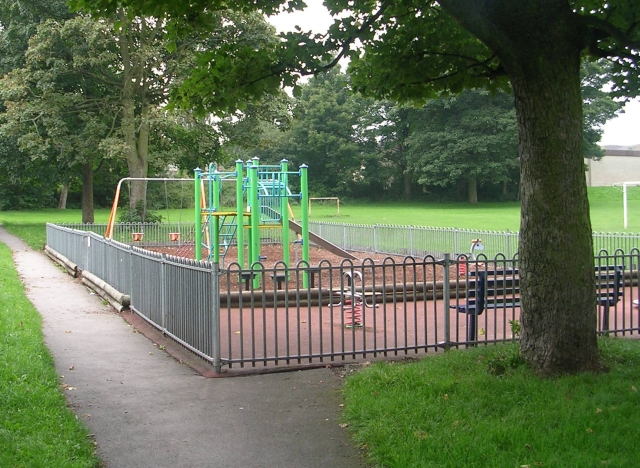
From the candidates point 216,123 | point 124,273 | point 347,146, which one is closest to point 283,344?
point 124,273

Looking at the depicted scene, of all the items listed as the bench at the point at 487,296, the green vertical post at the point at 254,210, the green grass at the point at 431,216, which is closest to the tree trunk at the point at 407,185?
the green grass at the point at 431,216

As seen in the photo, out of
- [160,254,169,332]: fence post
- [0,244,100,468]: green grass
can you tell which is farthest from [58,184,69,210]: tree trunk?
[0,244,100,468]: green grass

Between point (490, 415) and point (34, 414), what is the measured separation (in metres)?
3.84

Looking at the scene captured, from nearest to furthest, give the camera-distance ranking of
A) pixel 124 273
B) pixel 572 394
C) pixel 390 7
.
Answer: pixel 572 394
pixel 390 7
pixel 124 273

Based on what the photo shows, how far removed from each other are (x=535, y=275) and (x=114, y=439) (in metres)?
4.24

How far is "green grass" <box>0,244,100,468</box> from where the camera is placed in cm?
537

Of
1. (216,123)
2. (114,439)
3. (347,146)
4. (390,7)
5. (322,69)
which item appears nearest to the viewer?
(114,439)

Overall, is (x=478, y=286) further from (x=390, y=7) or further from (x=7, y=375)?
(x=7, y=375)

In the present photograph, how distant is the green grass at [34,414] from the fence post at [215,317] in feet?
5.45

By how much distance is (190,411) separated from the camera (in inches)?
267

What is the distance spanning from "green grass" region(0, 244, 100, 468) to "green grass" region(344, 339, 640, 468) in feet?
7.33

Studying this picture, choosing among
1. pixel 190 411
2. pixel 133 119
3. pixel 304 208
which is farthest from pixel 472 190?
pixel 190 411

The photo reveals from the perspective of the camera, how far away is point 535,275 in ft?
24.2

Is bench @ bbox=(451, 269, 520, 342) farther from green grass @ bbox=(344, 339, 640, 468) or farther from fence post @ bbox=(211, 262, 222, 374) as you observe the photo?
fence post @ bbox=(211, 262, 222, 374)
